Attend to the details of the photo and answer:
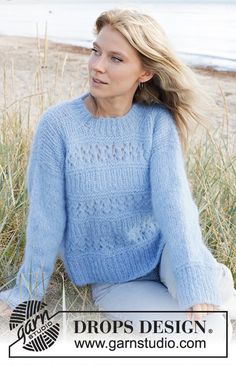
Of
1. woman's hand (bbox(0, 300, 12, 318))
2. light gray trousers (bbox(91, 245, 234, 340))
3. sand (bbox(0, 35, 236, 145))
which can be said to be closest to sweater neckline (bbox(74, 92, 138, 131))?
light gray trousers (bbox(91, 245, 234, 340))

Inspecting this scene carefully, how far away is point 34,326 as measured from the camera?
7.69 ft

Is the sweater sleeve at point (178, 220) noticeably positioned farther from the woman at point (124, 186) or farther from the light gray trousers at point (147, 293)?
the light gray trousers at point (147, 293)

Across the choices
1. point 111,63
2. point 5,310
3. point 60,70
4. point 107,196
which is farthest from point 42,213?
point 60,70

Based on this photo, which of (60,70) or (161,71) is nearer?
(161,71)

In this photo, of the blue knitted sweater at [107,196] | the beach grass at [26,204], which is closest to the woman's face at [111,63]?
the blue knitted sweater at [107,196]

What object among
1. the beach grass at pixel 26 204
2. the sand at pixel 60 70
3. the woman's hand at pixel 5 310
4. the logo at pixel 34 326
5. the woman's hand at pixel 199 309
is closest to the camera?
the woman's hand at pixel 199 309

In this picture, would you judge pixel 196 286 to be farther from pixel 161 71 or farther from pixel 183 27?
pixel 183 27

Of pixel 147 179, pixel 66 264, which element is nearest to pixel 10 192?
pixel 66 264

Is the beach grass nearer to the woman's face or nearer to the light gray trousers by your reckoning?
the light gray trousers

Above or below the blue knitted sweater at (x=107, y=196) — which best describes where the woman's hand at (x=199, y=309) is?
below

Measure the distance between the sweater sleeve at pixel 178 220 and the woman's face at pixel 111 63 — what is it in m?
0.23

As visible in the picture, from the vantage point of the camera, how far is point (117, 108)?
2.38 meters

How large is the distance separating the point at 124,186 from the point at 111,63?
0.44m

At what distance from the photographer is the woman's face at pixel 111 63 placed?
2236 mm
